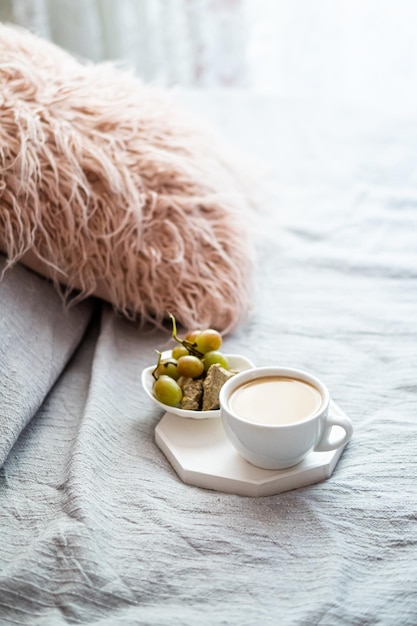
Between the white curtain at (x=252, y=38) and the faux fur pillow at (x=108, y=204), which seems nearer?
the faux fur pillow at (x=108, y=204)

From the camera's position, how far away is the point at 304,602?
66 cm

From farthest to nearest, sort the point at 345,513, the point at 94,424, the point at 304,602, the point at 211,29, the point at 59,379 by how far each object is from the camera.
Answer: the point at 211,29 → the point at 59,379 → the point at 94,424 → the point at 345,513 → the point at 304,602

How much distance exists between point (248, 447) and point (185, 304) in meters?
0.35

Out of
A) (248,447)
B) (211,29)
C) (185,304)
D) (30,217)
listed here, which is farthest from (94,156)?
(211,29)

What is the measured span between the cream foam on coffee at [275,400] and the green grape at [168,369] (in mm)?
103

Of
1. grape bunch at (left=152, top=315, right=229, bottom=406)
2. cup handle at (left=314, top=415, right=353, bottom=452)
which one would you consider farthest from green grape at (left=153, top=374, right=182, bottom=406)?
cup handle at (left=314, top=415, right=353, bottom=452)

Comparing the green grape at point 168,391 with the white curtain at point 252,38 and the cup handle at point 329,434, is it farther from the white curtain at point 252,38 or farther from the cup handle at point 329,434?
the white curtain at point 252,38

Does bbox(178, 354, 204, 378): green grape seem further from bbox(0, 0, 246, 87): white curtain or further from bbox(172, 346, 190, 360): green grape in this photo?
bbox(0, 0, 246, 87): white curtain

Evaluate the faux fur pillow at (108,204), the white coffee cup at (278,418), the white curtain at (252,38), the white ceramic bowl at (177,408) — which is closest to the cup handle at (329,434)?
the white coffee cup at (278,418)

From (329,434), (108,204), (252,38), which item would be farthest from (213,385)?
(252,38)

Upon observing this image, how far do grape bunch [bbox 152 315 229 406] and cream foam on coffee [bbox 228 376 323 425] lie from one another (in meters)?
0.07

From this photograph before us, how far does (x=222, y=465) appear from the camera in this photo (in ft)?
2.70

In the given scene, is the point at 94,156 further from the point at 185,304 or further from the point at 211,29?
the point at 211,29

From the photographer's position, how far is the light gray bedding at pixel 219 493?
2.22ft
